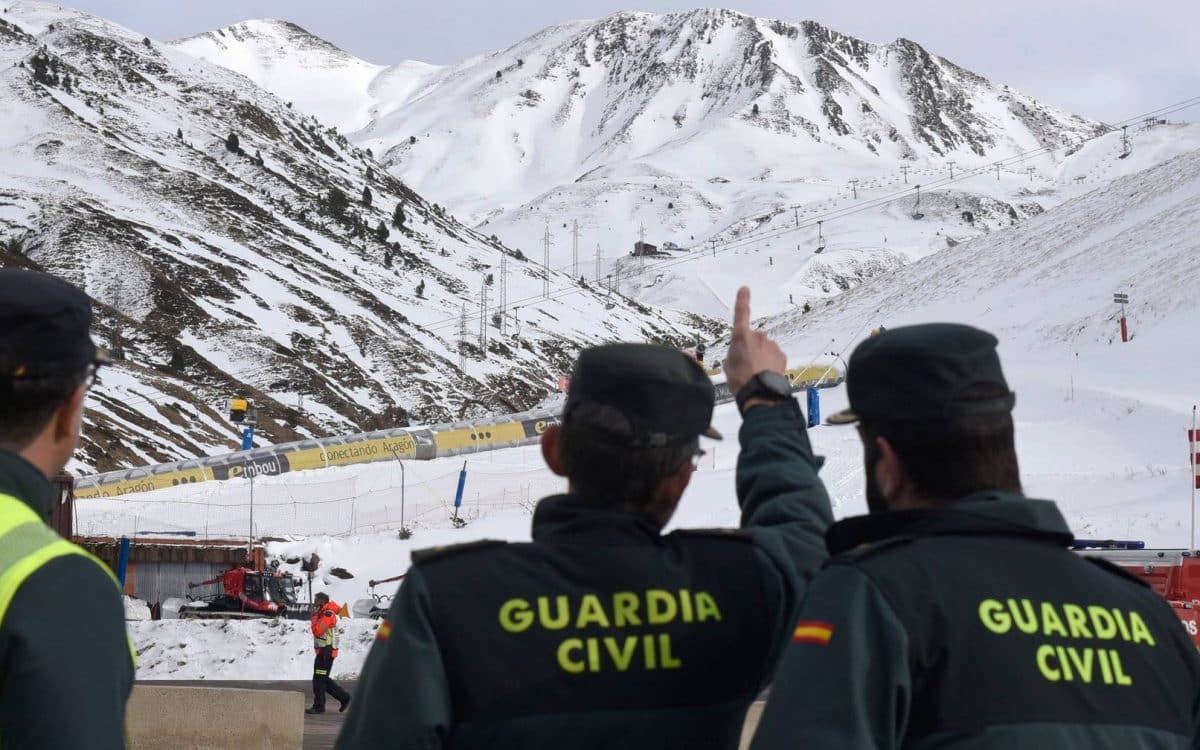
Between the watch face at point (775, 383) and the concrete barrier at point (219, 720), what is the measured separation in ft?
27.5

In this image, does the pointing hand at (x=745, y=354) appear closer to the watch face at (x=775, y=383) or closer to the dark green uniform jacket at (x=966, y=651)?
the watch face at (x=775, y=383)

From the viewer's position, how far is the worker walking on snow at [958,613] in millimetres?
2684

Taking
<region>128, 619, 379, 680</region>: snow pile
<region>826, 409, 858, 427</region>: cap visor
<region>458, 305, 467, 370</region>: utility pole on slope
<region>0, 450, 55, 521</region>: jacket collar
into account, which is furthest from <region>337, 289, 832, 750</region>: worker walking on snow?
<region>458, 305, 467, 370</region>: utility pole on slope

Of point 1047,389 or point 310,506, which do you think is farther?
point 1047,389

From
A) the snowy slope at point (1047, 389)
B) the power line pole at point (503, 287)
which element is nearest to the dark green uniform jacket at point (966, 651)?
the snowy slope at point (1047, 389)

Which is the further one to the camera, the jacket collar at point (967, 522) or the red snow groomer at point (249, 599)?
the red snow groomer at point (249, 599)

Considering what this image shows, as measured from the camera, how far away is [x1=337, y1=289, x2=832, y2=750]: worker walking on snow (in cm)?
295

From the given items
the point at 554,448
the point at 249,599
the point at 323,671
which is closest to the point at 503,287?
the point at 249,599

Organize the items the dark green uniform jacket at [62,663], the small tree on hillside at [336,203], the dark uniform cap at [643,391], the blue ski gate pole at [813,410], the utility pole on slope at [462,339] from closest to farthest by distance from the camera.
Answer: the dark green uniform jacket at [62,663] → the dark uniform cap at [643,391] → the blue ski gate pole at [813,410] → the utility pole on slope at [462,339] → the small tree on hillside at [336,203]

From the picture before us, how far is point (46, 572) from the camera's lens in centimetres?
270

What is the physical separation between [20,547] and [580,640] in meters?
1.18

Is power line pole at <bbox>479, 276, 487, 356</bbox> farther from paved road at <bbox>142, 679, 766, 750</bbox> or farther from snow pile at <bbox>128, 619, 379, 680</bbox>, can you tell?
paved road at <bbox>142, 679, 766, 750</bbox>

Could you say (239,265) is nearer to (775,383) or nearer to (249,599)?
(249,599)

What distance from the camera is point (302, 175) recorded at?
12012cm
